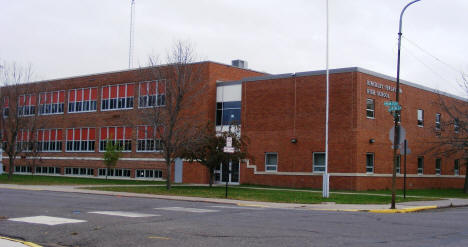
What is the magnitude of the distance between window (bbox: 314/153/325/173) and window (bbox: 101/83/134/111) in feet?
60.1

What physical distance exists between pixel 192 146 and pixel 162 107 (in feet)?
10.8

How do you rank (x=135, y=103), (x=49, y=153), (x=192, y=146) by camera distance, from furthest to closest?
(x=49, y=153) < (x=135, y=103) < (x=192, y=146)

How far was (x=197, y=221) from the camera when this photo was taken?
13992mm

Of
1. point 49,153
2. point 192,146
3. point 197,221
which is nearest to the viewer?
point 197,221

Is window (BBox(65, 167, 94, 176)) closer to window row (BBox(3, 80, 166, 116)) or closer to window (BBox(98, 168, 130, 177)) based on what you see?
window (BBox(98, 168, 130, 177))

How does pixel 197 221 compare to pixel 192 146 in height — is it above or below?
below

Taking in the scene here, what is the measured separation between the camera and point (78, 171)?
52.1 meters

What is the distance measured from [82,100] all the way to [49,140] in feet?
20.5

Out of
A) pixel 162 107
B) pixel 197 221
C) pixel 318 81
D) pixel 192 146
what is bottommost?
pixel 197 221

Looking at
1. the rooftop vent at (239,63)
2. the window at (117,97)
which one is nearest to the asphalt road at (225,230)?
the rooftop vent at (239,63)

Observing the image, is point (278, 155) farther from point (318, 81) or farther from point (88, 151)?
point (88, 151)

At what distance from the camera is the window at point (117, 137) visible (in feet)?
157

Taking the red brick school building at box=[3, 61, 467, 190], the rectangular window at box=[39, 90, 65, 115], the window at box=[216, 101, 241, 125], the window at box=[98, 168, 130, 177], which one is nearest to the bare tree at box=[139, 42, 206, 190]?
the red brick school building at box=[3, 61, 467, 190]

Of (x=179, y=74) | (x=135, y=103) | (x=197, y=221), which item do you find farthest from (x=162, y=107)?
(x=197, y=221)
